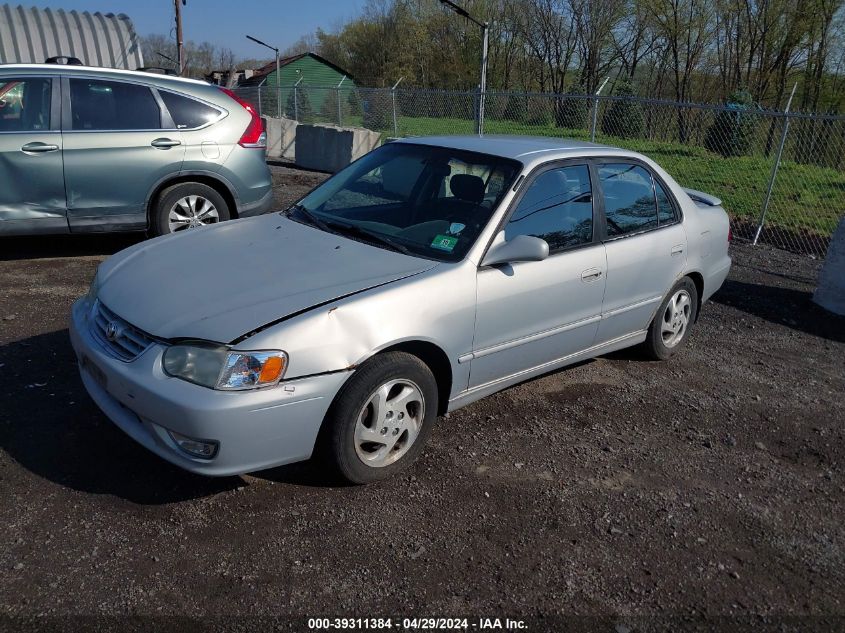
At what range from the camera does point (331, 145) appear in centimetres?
1484

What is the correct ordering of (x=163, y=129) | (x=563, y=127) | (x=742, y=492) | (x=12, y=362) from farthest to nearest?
(x=563, y=127) → (x=163, y=129) → (x=12, y=362) → (x=742, y=492)

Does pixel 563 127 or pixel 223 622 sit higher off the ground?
pixel 563 127

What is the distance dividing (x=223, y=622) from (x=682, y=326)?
160 inches

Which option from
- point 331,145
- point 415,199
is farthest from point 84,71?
point 331,145

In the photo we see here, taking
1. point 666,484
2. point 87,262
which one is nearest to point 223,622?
point 666,484

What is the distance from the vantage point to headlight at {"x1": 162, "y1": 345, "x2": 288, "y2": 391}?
2973 mm

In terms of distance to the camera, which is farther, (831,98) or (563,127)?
(831,98)

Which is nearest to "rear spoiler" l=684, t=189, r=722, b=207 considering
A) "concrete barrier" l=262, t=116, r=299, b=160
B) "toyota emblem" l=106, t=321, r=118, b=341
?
"toyota emblem" l=106, t=321, r=118, b=341

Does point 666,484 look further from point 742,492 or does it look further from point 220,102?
point 220,102

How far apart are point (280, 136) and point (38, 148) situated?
1169cm

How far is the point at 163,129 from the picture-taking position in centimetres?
693

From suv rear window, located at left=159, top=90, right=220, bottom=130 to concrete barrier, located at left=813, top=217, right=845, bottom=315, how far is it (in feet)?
20.4

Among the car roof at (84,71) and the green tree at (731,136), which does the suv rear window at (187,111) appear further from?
the green tree at (731,136)

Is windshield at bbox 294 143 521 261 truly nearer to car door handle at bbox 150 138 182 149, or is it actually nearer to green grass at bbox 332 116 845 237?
car door handle at bbox 150 138 182 149
